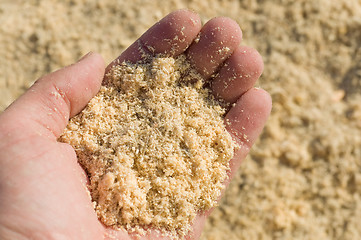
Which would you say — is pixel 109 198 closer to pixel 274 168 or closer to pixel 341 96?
pixel 274 168

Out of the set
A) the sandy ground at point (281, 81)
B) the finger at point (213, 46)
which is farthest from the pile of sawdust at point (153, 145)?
the sandy ground at point (281, 81)

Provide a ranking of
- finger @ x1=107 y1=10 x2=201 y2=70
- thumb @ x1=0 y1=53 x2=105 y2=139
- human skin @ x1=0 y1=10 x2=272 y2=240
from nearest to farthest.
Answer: human skin @ x1=0 y1=10 x2=272 y2=240 < thumb @ x1=0 y1=53 x2=105 y2=139 < finger @ x1=107 y1=10 x2=201 y2=70

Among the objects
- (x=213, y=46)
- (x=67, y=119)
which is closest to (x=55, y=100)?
(x=67, y=119)

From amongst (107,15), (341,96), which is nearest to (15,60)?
(107,15)

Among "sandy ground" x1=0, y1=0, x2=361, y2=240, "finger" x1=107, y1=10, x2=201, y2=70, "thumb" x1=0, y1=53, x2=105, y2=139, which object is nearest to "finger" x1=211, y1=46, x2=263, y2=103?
"finger" x1=107, y1=10, x2=201, y2=70

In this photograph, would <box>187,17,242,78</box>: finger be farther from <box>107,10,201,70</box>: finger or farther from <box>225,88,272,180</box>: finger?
<box>225,88,272,180</box>: finger
